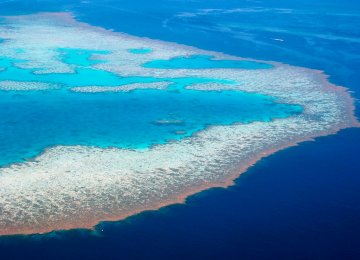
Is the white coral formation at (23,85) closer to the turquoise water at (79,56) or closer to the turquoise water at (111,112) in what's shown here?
the turquoise water at (111,112)

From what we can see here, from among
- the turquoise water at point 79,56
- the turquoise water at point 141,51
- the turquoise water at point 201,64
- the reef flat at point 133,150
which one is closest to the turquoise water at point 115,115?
the reef flat at point 133,150

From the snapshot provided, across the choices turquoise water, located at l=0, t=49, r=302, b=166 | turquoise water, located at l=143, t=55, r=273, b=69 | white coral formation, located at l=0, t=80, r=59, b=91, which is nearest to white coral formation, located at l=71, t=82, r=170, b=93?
turquoise water, located at l=0, t=49, r=302, b=166

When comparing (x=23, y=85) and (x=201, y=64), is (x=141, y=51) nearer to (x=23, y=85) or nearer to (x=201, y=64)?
(x=201, y=64)

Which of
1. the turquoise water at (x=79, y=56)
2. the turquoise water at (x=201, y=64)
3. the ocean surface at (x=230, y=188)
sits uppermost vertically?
the turquoise water at (x=201, y=64)

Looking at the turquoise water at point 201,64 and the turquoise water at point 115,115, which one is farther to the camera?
the turquoise water at point 201,64

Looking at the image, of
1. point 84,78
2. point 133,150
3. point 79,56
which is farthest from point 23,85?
point 133,150

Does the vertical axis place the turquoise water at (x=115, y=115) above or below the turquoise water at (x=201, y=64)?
below

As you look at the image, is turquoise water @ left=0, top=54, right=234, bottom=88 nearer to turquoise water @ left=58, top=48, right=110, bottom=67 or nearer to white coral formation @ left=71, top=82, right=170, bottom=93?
white coral formation @ left=71, top=82, right=170, bottom=93
